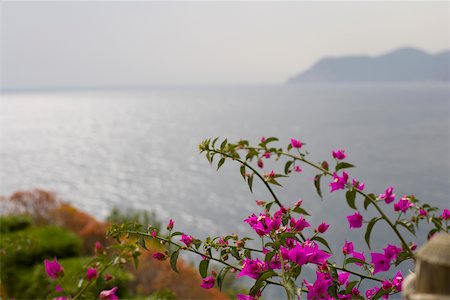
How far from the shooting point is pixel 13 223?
7547 mm

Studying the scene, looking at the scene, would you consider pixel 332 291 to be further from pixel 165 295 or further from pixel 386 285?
pixel 165 295

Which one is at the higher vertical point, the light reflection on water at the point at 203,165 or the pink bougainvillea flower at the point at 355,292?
the pink bougainvillea flower at the point at 355,292

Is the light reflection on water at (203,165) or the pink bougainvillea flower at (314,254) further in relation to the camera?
the light reflection on water at (203,165)

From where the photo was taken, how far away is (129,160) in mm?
44562

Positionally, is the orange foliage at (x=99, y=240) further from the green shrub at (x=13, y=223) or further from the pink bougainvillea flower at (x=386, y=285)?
the pink bougainvillea flower at (x=386, y=285)

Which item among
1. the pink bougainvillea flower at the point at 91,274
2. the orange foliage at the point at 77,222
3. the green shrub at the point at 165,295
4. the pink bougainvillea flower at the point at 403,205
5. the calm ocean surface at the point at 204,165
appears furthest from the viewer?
the calm ocean surface at the point at 204,165

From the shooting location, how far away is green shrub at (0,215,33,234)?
7355 mm

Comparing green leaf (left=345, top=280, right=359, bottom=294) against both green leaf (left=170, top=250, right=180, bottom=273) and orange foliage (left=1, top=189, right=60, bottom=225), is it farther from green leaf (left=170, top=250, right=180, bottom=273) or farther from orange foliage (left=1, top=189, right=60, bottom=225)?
orange foliage (left=1, top=189, right=60, bottom=225)

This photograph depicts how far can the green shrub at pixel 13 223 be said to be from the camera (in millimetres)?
7355

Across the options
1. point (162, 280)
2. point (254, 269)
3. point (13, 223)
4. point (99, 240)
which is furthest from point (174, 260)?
point (99, 240)

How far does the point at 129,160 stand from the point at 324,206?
26.9 metres

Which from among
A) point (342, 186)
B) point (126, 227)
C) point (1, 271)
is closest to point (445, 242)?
point (342, 186)

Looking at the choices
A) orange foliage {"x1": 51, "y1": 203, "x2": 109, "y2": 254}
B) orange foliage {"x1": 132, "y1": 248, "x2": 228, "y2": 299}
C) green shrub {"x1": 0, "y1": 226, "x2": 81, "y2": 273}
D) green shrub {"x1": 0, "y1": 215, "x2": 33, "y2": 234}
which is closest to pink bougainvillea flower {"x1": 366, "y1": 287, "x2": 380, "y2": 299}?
green shrub {"x1": 0, "y1": 226, "x2": 81, "y2": 273}

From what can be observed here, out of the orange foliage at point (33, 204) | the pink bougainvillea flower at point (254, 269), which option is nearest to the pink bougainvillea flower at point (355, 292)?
the pink bougainvillea flower at point (254, 269)
